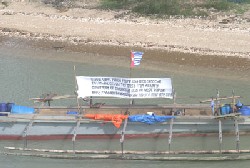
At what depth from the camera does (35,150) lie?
25.5m

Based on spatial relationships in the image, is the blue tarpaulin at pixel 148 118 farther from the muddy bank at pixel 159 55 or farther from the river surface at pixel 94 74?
the muddy bank at pixel 159 55

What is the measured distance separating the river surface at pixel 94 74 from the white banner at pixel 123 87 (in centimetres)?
266

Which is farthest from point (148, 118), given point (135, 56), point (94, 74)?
point (94, 74)

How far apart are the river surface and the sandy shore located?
163 centimetres

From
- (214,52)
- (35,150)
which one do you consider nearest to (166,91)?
(35,150)

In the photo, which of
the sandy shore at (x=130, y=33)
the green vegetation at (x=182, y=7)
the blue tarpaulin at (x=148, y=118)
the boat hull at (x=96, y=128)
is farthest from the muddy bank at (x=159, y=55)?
the blue tarpaulin at (x=148, y=118)

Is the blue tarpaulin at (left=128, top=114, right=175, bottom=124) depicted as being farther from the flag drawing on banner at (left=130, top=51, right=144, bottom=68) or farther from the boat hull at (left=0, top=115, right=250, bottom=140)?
the flag drawing on banner at (left=130, top=51, right=144, bottom=68)

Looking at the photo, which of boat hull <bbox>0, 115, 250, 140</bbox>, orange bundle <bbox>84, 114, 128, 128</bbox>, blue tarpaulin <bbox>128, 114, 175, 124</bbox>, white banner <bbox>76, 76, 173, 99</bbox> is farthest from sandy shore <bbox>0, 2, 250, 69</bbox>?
orange bundle <bbox>84, 114, 128, 128</bbox>

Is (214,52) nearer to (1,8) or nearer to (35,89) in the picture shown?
(35,89)

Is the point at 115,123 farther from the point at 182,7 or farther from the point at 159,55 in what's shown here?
the point at 182,7

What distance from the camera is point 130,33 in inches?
1668

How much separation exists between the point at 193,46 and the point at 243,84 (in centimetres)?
677

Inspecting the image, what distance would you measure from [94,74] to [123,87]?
435 inches

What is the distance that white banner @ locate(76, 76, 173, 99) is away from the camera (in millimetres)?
25797
